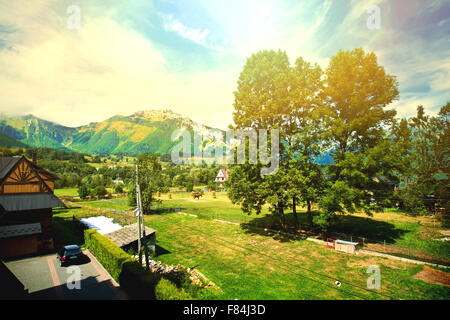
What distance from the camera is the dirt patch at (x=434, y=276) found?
13.7 metres

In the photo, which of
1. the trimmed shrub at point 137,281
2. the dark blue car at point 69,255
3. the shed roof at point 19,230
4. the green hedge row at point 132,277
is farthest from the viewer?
the shed roof at point 19,230

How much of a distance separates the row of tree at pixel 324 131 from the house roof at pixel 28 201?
18.7 m

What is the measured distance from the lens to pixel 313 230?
26.2 meters

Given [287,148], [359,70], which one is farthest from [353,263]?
[359,70]

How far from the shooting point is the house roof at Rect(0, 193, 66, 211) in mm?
18484

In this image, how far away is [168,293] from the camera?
10.2 m

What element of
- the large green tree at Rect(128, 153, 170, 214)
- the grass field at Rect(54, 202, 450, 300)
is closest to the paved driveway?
the grass field at Rect(54, 202, 450, 300)

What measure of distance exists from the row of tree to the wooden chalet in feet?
63.7

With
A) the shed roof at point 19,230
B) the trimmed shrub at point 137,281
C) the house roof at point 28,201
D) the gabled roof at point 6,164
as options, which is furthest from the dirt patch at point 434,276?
the gabled roof at point 6,164

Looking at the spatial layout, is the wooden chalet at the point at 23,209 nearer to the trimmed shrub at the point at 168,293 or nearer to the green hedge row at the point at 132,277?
the green hedge row at the point at 132,277

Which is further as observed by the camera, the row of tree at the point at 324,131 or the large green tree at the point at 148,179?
the large green tree at the point at 148,179

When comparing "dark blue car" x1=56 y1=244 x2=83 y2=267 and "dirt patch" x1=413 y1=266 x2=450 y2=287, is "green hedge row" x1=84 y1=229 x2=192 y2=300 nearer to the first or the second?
"dark blue car" x1=56 y1=244 x2=83 y2=267
